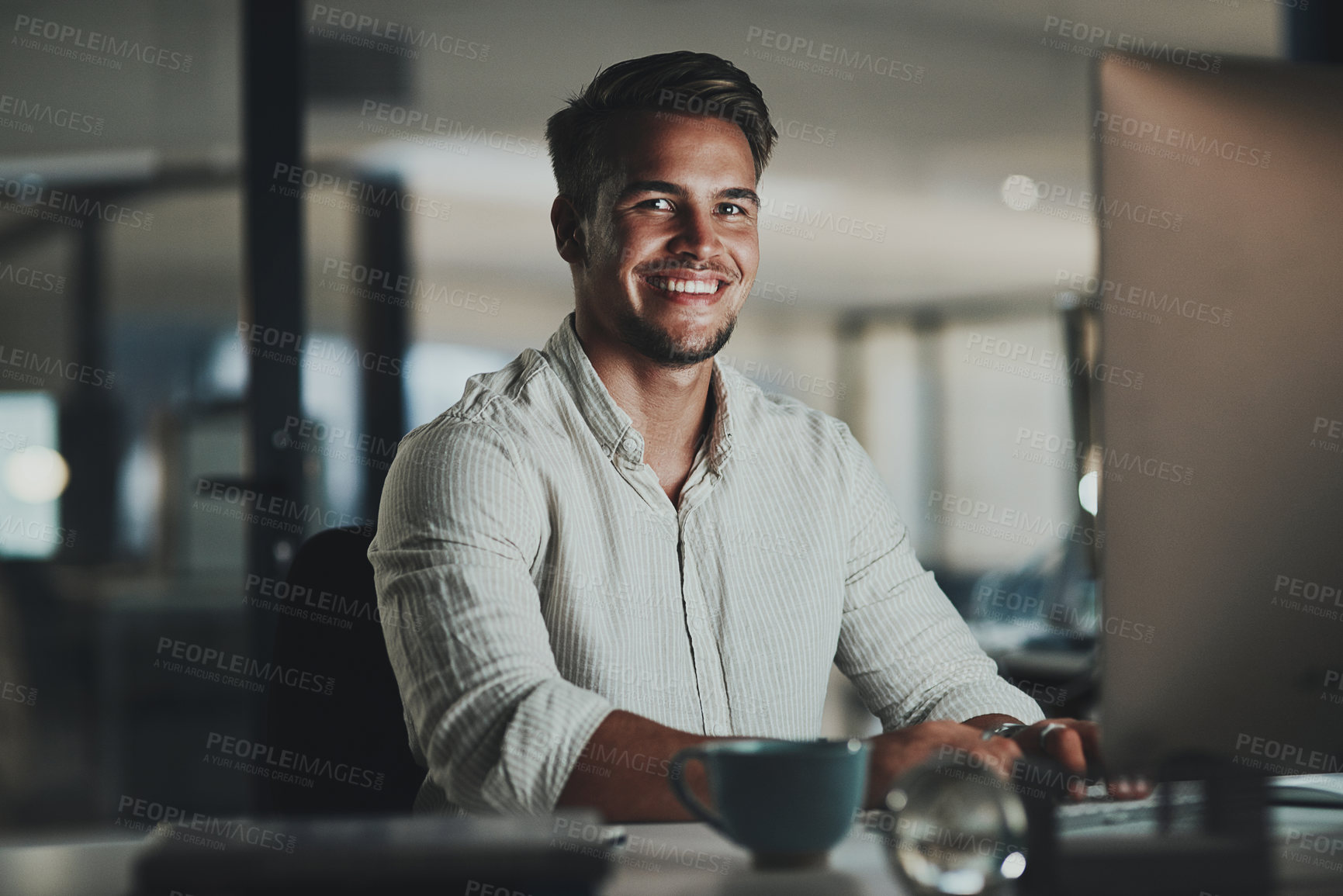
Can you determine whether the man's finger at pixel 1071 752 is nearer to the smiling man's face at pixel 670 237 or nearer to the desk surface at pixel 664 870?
the desk surface at pixel 664 870

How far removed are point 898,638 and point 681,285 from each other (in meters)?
0.58

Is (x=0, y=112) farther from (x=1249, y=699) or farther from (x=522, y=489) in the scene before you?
(x=1249, y=699)

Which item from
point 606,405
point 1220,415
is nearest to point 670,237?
point 606,405

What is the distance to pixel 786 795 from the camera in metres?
0.77

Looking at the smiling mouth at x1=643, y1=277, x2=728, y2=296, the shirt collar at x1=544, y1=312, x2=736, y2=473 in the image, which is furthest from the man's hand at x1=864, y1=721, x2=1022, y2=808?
the smiling mouth at x1=643, y1=277, x2=728, y2=296

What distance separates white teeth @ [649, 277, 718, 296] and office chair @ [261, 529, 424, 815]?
59 cm

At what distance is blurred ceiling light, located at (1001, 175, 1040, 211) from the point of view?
458 centimetres

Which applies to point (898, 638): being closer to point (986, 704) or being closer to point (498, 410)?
point (986, 704)

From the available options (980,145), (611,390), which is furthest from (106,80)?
(980,145)

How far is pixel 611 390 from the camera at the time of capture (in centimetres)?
164

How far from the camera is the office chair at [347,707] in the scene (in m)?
1.33

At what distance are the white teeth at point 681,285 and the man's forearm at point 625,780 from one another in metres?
0.76

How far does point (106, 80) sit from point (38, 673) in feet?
5.30

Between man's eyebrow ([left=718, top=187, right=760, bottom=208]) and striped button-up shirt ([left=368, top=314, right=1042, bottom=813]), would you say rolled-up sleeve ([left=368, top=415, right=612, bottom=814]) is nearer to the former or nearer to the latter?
striped button-up shirt ([left=368, top=314, right=1042, bottom=813])
